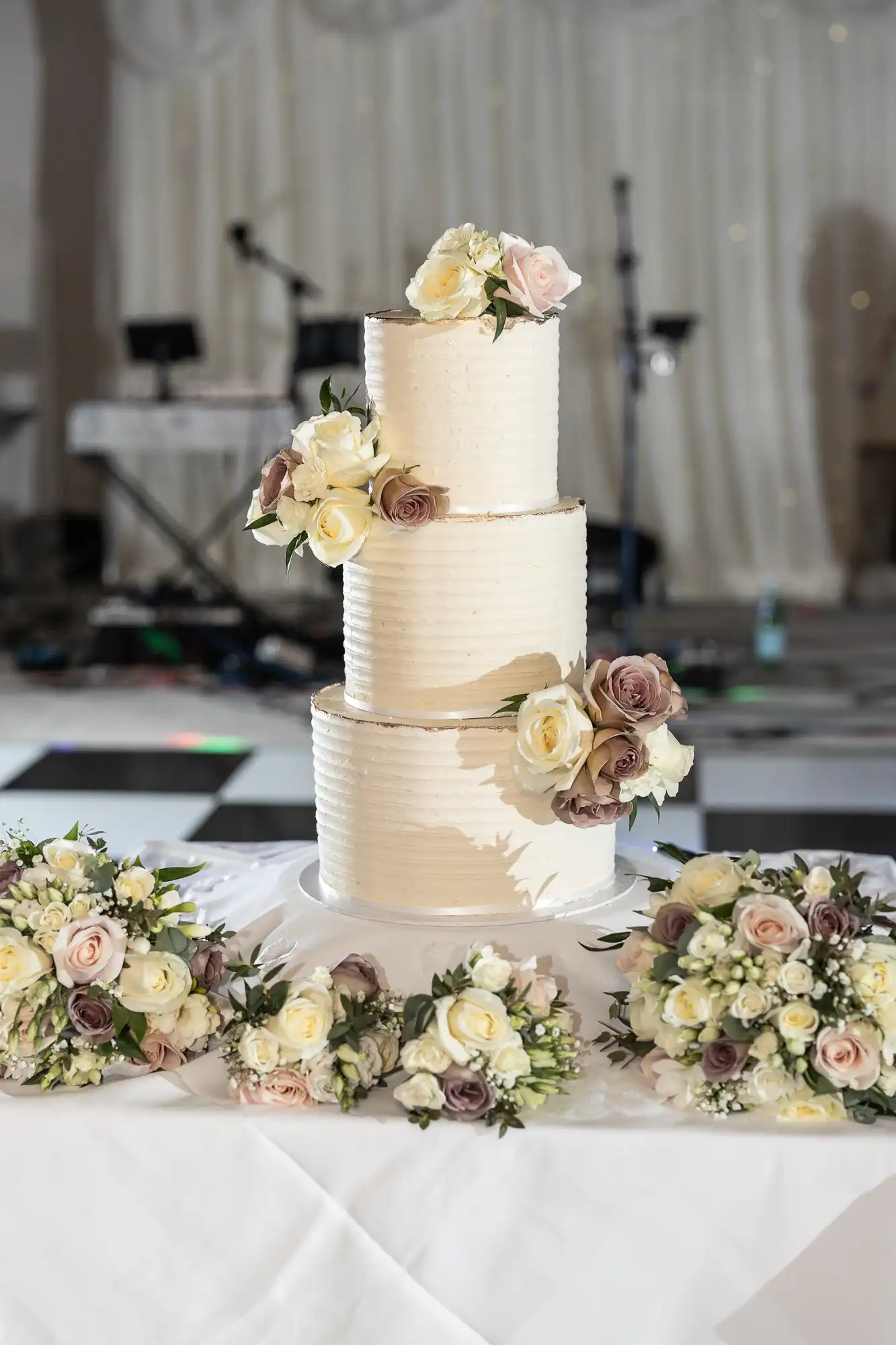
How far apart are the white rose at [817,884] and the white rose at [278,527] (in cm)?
58

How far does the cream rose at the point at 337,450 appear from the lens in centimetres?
157

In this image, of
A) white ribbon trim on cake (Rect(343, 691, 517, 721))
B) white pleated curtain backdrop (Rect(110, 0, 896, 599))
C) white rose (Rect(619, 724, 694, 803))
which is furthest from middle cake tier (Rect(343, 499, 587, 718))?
white pleated curtain backdrop (Rect(110, 0, 896, 599))

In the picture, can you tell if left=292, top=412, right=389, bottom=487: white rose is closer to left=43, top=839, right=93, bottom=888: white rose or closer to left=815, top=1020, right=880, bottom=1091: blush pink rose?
left=43, top=839, right=93, bottom=888: white rose

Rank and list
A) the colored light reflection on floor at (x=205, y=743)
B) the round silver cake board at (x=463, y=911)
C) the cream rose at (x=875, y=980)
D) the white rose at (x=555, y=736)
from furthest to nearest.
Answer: the colored light reflection on floor at (x=205, y=743)
the round silver cake board at (x=463, y=911)
the white rose at (x=555, y=736)
the cream rose at (x=875, y=980)

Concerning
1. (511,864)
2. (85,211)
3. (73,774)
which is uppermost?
(85,211)

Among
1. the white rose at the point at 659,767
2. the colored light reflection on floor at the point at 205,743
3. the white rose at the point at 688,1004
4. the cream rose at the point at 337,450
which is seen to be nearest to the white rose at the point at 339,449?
the cream rose at the point at 337,450

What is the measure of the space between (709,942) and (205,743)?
3249 mm

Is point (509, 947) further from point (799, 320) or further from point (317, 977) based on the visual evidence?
point (799, 320)

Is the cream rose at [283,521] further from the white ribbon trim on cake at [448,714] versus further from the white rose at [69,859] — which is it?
the white rose at [69,859]

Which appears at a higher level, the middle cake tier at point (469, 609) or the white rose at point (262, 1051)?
the middle cake tier at point (469, 609)

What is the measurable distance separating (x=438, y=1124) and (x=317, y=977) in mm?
154

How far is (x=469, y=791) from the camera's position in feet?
5.26

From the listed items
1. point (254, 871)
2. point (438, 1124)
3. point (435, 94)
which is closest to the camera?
point (438, 1124)

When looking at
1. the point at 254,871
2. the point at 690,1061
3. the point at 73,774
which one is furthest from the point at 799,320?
the point at 690,1061
